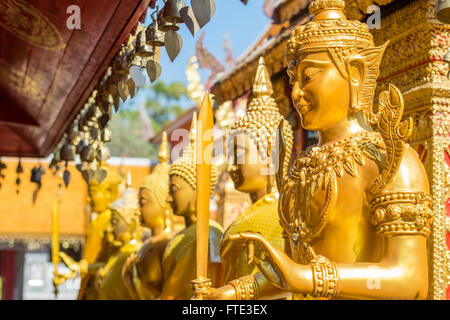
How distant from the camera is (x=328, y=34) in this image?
237 centimetres

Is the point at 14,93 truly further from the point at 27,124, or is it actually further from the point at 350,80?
the point at 350,80

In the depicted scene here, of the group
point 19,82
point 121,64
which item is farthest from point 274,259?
point 19,82

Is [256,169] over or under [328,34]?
under

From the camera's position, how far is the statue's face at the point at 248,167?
135 inches

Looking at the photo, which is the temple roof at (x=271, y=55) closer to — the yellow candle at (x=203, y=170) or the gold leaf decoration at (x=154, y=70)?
the gold leaf decoration at (x=154, y=70)

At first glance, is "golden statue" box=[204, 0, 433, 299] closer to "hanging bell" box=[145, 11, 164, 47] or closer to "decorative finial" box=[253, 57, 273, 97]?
"hanging bell" box=[145, 11, 164, 47]

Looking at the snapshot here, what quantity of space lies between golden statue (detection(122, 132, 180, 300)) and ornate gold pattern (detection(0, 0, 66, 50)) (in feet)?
4.38

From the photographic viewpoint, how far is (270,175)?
3504mm

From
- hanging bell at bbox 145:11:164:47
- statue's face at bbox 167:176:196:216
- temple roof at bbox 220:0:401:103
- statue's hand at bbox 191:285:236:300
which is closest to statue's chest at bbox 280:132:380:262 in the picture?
statue's hand at bbox 191:285:236:300

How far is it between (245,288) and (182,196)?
6.55 feet

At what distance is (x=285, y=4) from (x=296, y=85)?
9.07 ft

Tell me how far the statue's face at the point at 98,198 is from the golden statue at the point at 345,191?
4516mm

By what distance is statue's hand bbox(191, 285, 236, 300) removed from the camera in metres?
1.97

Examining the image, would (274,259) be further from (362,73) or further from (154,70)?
(154,70)
